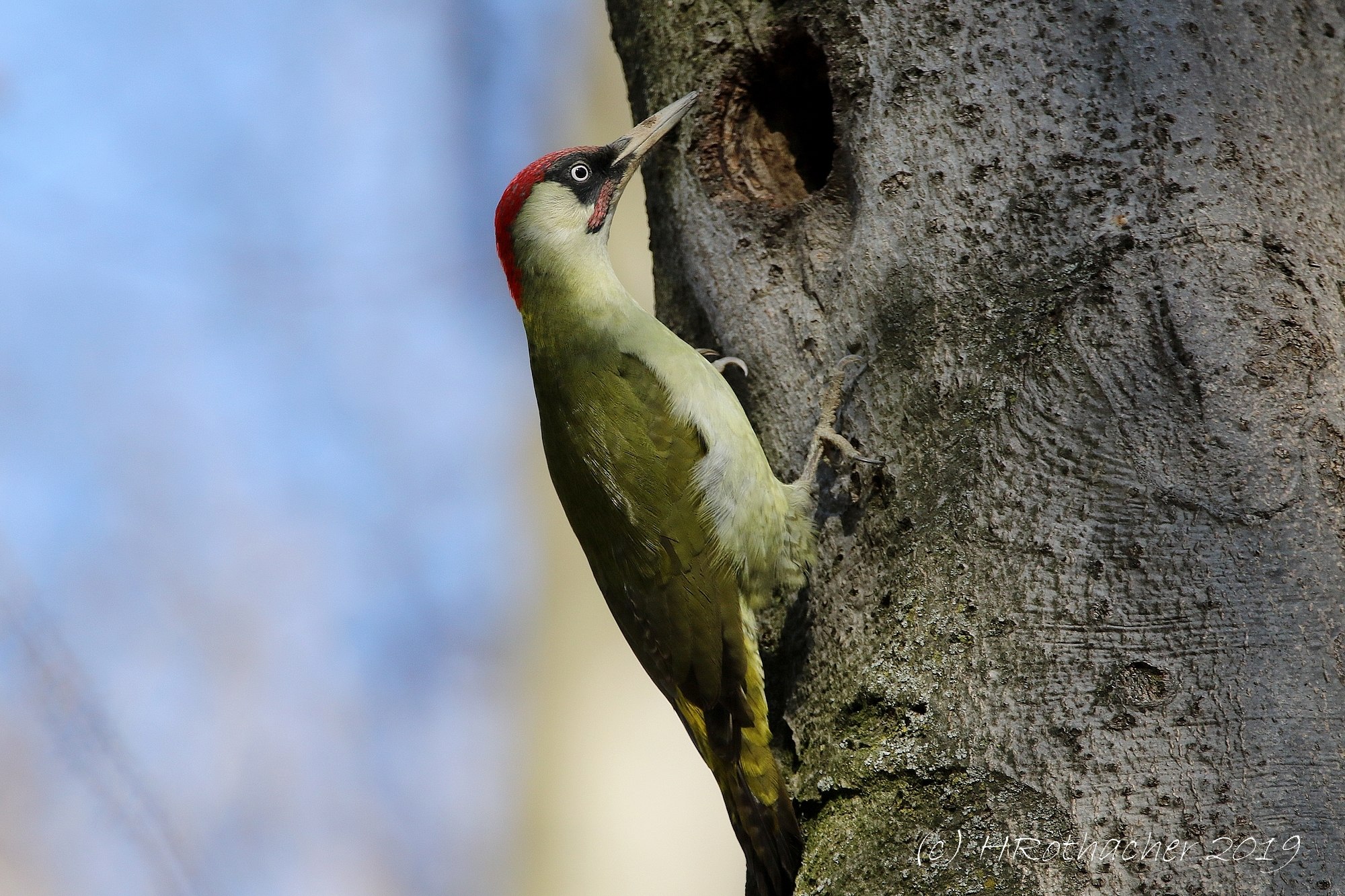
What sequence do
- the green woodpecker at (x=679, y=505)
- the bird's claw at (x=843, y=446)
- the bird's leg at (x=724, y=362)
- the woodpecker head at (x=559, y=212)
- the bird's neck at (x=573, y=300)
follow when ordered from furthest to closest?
the woodpecker head at (x=559, y=212) → the bird's neck at (x=573, y=300) → the bird's leg at (x=724, y=362) → the green woodpecker at (x=679, y=505) → the bird's claw at (x=843, y=446)

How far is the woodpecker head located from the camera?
3.66m

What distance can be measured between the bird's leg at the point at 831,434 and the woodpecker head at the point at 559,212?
4.29 feet

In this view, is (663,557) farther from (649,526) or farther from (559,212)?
(559,212)

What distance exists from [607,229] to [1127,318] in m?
2.05

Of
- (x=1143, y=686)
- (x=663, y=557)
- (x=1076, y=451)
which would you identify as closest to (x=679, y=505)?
(x=663, y=557)

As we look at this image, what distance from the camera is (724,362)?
2773 mm

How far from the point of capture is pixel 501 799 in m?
6.64

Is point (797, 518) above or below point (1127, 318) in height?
below

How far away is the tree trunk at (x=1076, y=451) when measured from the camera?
1.78 metres

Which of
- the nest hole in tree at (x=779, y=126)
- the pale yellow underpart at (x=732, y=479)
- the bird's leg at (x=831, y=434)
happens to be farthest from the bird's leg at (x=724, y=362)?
the nest hole in tree at (x=779, y=126)

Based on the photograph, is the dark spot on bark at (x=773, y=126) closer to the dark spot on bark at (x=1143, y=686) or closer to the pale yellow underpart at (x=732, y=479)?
the pale yellow underpart at (x=732, y=479)

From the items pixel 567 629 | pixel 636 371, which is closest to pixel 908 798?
pixel 636 371

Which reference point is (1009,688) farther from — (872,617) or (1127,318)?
(1127,318)

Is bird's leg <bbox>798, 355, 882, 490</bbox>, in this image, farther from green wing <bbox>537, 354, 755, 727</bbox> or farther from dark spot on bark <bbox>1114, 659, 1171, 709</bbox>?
dark spot on bark <bbox>1114, 659, 1171, 709</bbox>
